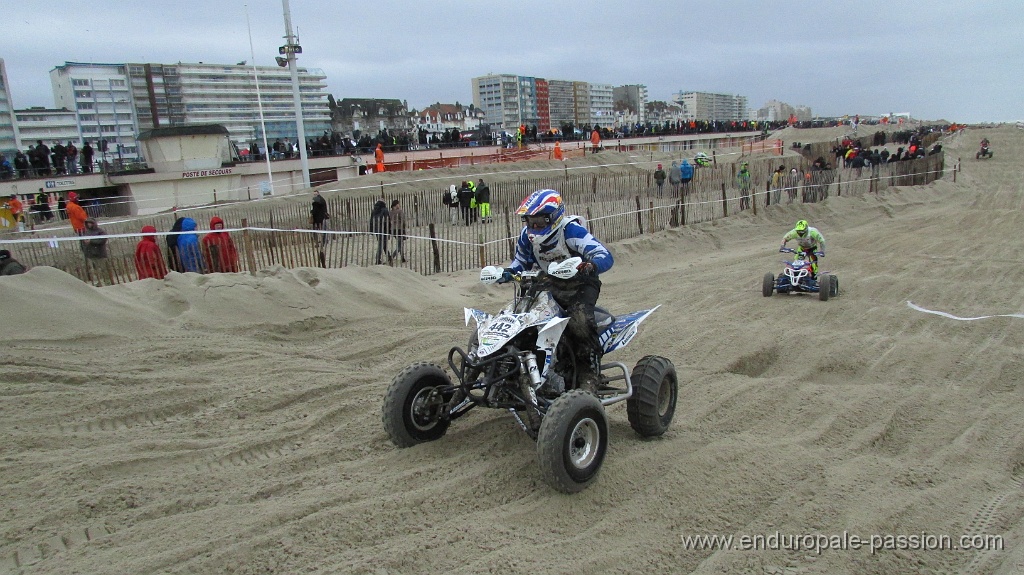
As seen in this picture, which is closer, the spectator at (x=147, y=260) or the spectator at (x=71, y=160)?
the spectator at (x=147, y=260)

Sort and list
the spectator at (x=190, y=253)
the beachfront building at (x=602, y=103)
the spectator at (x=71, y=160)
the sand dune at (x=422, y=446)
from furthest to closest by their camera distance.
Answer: the beachfront building at (x=602, y=103) < the spectator at (x=71, y=160) < the spectator at (x=190, y=253) < the sand dune at (x=422, y=446)

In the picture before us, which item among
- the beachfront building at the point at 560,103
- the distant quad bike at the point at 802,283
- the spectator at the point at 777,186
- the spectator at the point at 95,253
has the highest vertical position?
the beachfront building at the point at 560,103

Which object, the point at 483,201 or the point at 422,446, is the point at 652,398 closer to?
the point at 422,446

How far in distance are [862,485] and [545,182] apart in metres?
17.1

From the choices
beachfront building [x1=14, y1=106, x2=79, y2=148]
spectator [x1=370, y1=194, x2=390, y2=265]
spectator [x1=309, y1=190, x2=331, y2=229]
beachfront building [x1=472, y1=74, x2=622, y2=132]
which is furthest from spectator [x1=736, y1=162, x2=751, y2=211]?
beachfront building [x1=472, y1=74, x2=622, y2=132]

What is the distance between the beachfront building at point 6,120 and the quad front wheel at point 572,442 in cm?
3349

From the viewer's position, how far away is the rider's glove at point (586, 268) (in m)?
4.59

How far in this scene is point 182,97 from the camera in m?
41.3

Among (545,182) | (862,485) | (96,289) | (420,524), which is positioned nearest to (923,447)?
(862,485)

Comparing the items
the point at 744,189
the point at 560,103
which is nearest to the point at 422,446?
the point at 744,189

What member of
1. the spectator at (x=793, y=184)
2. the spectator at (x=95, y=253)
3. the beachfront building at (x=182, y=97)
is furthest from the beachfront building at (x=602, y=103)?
the spectator at (x=95, y=253)

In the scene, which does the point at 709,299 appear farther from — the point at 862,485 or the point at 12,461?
the point at 12,461

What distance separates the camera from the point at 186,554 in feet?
10.5

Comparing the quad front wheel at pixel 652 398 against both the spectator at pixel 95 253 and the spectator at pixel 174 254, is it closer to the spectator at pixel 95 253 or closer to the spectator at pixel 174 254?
the spectator at pixel 95 253
